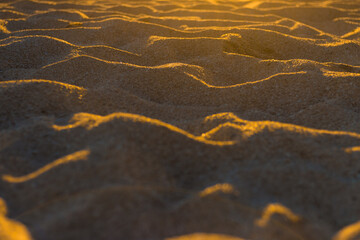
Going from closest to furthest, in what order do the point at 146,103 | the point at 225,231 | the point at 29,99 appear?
the point at 225,231, the point at 29,99, the point at 146,103

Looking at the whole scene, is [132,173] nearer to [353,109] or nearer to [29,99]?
[29,99]

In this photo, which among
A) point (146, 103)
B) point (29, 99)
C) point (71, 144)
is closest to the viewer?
point (71, 144)

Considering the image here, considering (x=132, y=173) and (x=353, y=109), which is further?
(x=353, y=109)

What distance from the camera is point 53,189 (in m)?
0.84

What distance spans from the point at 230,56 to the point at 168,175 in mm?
1195

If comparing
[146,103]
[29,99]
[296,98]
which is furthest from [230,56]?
[29,99]

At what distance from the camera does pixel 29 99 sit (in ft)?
4.27

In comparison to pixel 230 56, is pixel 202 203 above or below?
below

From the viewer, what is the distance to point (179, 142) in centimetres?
103

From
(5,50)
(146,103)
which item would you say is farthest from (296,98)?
(5,50)

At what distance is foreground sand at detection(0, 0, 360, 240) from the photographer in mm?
775

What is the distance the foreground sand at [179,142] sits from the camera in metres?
0.77

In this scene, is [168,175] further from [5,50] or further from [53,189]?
[5,50]

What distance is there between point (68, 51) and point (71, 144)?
3.51 ft
